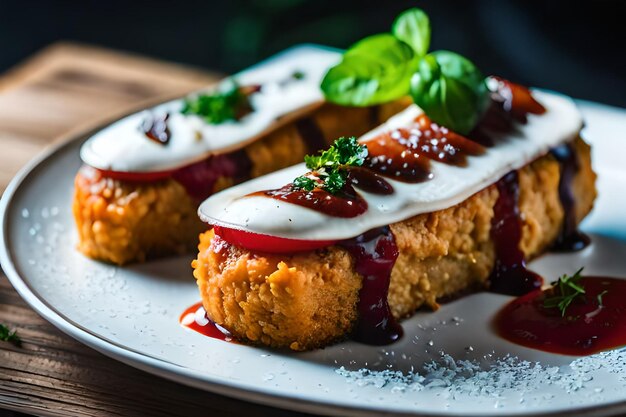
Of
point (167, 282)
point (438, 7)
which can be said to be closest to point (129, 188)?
point (167, 282)

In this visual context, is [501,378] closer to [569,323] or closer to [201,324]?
[569,323]

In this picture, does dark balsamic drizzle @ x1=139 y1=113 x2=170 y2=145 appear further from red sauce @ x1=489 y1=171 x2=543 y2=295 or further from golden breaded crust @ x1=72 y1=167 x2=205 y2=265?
red sauce @ x1=489 y1=171 x2=543 y2=295

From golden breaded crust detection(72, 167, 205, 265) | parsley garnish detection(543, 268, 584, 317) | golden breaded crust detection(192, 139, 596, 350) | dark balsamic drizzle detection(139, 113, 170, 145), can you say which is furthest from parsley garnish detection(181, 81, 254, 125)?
parsley garnish detection(543, 268, 584, 317)

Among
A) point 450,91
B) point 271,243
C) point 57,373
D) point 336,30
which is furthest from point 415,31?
point 336,30

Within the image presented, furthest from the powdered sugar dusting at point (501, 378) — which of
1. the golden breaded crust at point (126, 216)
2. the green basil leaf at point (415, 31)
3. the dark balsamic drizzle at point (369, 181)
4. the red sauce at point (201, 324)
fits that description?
the green basil leaf at point (415, 31)

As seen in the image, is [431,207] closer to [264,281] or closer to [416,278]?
[416,278]

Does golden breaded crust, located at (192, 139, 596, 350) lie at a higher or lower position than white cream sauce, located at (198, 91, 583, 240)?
lower

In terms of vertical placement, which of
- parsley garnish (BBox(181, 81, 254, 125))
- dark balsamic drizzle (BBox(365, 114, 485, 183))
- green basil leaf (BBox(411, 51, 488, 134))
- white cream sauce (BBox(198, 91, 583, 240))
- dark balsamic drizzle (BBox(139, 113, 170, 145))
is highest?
green basil leaf (BBox(411, 51, 488, 134))

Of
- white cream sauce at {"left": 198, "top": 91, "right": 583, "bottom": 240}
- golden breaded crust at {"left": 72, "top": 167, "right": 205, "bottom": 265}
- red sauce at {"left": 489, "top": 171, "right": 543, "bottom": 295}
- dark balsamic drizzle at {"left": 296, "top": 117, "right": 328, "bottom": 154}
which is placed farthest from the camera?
dark balsamic drizzle at {"left": 296, "top": 117, "right": 328, "bottom": 154}
